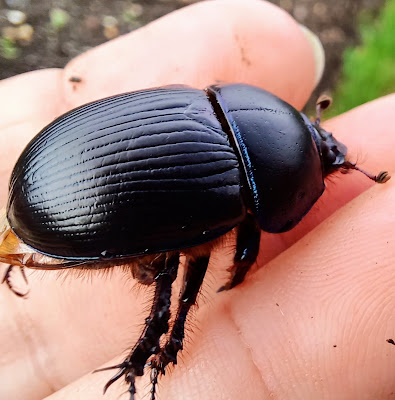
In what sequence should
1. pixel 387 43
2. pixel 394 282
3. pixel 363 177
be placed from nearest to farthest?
pixel 394 282 → pixel 363 177 → pixel 387 43

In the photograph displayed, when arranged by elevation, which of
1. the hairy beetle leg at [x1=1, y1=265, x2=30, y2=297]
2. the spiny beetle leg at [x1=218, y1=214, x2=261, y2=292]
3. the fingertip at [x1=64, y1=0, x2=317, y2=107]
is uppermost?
the fingertip at [x1=64, y1=0, x2=317, y2=107]

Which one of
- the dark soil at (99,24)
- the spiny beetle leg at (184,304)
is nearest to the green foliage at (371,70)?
the dark soil at (99,24)

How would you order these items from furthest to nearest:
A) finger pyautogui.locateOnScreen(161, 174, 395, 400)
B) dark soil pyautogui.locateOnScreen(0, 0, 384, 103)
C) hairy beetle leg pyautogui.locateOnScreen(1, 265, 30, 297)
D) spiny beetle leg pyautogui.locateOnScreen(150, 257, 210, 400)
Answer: dark soil pyautogui.locateOnScreen(0, 0, 384, 103) → hairy beetle leg pyautogui.locateOnScreen(1, 265, 30, 297) → spiny beetle leg pyautogui.locateOnScreen(150, 257, 210, 400) → finger pyautogui.locateOnScreen(161, 174, 395, 400)

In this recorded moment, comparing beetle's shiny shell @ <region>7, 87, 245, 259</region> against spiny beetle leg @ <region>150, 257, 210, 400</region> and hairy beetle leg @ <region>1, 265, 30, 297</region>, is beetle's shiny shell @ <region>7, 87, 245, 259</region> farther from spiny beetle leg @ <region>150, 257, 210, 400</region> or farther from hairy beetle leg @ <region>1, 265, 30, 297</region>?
hairy beetle leg @ <region>1, 265, 30, 297</region>

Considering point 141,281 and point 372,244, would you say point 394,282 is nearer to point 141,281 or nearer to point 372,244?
point 372,244

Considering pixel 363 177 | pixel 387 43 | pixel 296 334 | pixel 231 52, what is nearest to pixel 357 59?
pixel 387 43

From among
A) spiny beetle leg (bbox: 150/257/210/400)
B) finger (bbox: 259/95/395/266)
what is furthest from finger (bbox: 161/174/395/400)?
finger (bbox: 259/95/395/266)

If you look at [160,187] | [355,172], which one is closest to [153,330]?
[160,187]
